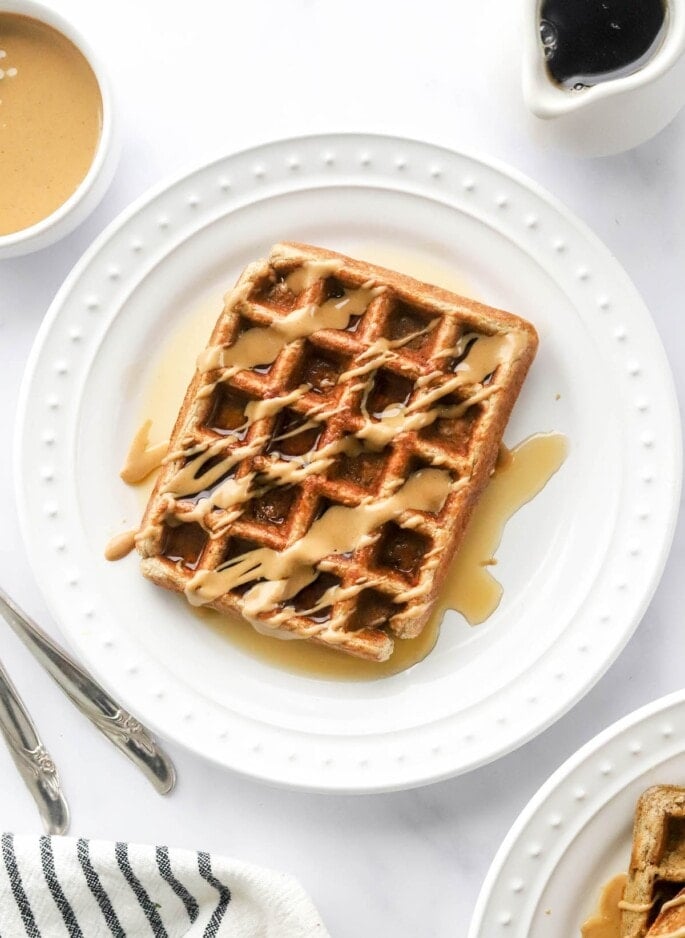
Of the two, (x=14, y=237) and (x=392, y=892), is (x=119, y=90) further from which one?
Answer: (x=392, y=892)

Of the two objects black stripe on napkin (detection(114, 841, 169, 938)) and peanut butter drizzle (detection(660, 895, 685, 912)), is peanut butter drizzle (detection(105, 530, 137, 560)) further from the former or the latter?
peanut butter drizzle (detection(660, 895, 685, 912))

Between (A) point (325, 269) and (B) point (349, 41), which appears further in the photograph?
A: (B) point (349, 41)

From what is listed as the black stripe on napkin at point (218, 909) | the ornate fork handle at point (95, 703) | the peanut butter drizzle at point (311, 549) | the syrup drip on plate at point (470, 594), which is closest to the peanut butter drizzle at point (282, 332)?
the peanut butter drizzle at point (311, 549)

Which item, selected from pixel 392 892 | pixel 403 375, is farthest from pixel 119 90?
pixel 392 892

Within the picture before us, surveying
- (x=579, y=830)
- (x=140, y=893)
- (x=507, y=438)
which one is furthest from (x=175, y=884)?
(x=507, y=438)

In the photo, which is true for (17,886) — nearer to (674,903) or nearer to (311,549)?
(311,549)
